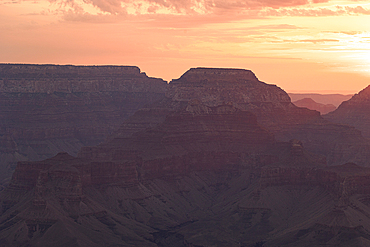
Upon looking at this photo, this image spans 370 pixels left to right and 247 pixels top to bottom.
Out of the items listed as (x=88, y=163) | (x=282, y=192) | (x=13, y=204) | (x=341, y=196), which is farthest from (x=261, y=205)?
(x=13, y=204)

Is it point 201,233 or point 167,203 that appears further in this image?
point 167,203

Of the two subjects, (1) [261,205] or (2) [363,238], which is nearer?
(2) [363,238]

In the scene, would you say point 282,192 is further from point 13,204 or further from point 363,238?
point 13,204

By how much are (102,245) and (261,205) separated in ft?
132

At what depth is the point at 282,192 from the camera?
188875 millimetres

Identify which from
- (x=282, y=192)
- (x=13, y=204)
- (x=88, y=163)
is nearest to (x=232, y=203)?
(x=282, y=192)

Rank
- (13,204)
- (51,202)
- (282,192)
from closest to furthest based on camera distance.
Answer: (51,202) < (13,204) < (282,192)

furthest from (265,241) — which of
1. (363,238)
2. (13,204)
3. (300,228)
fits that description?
(13,204)

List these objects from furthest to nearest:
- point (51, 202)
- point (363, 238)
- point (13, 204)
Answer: point (13, 204) < point (51, 202) < point (363, 238)

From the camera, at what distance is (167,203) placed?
7776 inches

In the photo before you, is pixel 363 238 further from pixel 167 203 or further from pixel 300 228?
pixel 167 203

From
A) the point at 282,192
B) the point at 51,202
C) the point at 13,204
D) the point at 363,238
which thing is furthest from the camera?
the point at 282,192

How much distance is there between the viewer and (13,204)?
174750mm

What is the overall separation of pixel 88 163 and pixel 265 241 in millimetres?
38279
